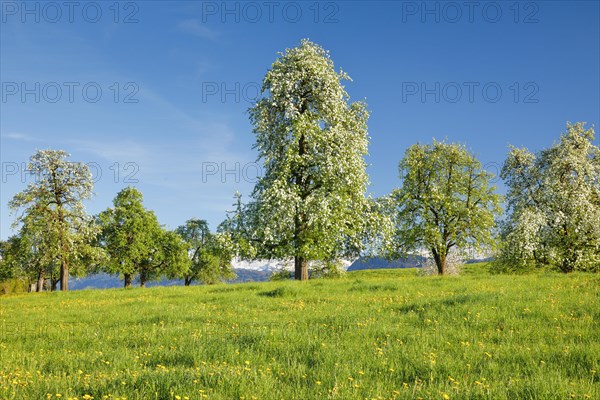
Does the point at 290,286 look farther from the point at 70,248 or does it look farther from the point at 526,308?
the point at 70,248

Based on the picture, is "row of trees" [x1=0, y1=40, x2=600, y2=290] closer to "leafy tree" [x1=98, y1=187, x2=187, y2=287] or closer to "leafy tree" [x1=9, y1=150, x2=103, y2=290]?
"leafy tree" [x1=9, y1=150, x2=103, y2=290]

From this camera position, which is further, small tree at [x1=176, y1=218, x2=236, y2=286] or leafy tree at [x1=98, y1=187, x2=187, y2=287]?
small tree at [x1=176, y1=218, x2=236, y2=286]

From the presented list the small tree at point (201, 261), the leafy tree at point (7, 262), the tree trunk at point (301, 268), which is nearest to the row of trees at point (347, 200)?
the tree trunk at point (301, 268)

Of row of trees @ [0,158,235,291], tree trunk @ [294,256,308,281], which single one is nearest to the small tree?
row of trees @ [0,158,235,291]

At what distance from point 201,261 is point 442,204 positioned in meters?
51.1

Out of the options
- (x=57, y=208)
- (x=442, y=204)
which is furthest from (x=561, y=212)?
(x=57, y=208)

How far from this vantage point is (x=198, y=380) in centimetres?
647

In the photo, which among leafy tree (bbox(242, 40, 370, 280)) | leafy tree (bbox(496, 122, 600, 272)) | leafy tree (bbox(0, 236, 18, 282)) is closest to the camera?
leafy tree (bbox(242, 40, 370, 280))

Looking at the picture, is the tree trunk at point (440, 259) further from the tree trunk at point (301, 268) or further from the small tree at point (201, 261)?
the small tree at point (201, 261)

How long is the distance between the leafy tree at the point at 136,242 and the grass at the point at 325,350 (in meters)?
49.1

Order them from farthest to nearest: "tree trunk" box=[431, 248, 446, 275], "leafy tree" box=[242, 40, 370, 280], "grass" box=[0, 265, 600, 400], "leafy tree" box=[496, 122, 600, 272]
A: 1. "tree trunk" box=[431, 248, 446, 275]
2. "leafy tree" box=[496, 122, 600, 272]
3. "leafy tree" box=[242, 40, 370, 280]
4. "grass" box=[0, 265, 600, 400]

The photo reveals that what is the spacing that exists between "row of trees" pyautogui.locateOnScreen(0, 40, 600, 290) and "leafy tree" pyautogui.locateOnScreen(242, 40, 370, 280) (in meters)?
0.09

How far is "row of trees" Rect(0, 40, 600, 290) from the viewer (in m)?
29.2

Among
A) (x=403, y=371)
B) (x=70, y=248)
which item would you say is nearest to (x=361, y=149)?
(x=403, y=371)
